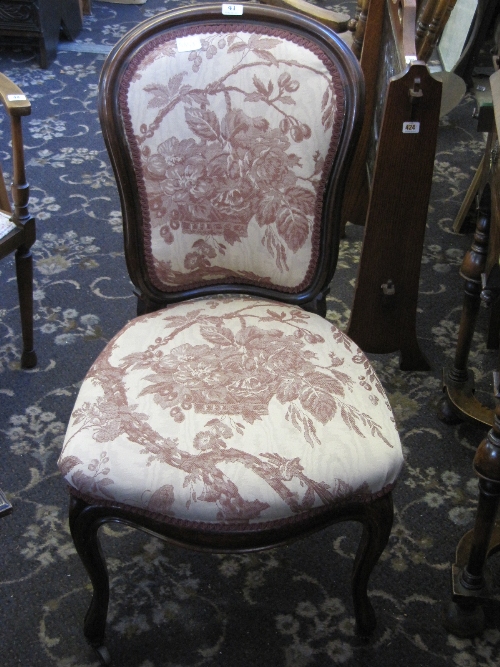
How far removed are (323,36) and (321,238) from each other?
1.04 feet

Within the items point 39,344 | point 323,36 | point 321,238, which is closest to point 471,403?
point 321,238

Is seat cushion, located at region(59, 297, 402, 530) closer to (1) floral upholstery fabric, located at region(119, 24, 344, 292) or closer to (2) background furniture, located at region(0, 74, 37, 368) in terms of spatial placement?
(1) floral upholstery fabric, located at region(119, 24, 344, 292)

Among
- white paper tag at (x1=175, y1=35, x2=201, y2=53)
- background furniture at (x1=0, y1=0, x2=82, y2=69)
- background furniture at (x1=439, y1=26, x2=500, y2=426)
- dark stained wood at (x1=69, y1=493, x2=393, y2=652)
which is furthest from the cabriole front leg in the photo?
background furniture at (x1=0, y1=0, x2=82, y2=69)

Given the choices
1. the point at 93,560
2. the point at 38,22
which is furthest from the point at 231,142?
the point at 38,22

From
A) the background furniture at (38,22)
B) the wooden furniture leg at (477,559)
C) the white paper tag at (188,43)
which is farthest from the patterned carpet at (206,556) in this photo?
the background furniture at (38,22)

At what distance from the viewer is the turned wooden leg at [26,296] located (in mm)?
1716

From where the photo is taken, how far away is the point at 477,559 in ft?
4.28

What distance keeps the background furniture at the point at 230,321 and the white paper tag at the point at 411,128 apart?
391 mm

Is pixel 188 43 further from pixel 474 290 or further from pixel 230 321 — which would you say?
pixel 474 290

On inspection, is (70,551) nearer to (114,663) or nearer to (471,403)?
(114,663)

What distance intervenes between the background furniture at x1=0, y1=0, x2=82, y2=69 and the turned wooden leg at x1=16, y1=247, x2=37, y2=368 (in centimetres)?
182

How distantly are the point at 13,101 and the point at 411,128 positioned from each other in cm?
82

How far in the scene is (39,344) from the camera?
1.89 metres

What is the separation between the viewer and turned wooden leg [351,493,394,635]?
1124 millimetres
